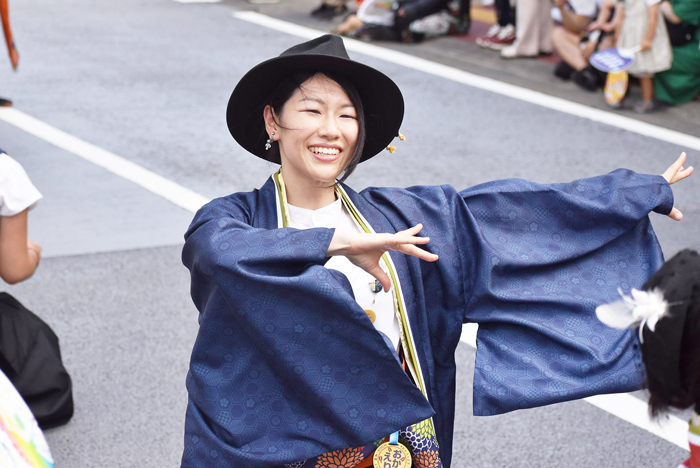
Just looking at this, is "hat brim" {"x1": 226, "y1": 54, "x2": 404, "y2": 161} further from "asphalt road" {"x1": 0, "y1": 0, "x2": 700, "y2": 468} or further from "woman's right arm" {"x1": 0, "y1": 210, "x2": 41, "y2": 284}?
"asphalt road" {"x1": 0, "y1": 0, "x2": 700, "y2": 468}

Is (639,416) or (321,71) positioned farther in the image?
(639,416)

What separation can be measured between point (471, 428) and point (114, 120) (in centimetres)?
448

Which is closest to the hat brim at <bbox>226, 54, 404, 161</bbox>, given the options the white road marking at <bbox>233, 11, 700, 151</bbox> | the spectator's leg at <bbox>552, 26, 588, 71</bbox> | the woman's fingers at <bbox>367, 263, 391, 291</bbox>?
the woman's fingers at <bbox>367, 263, 391, 291</bbox>

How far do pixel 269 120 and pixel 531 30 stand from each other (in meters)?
7.22

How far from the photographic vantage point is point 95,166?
6.05m

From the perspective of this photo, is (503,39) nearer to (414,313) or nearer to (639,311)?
(414,313)

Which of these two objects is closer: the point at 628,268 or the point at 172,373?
the point at 628,268

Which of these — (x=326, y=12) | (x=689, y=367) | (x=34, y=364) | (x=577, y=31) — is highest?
(x=689, y=367)

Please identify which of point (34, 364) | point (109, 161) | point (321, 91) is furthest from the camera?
point (109, 161)

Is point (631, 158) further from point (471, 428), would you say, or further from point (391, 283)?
point (391, 283)

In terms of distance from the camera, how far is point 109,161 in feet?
20.1

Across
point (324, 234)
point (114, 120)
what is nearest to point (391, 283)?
point (324, 234)

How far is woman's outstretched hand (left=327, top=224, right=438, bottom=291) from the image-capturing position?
1920 millimetres

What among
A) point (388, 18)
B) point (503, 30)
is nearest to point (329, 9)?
point (388, 18)
